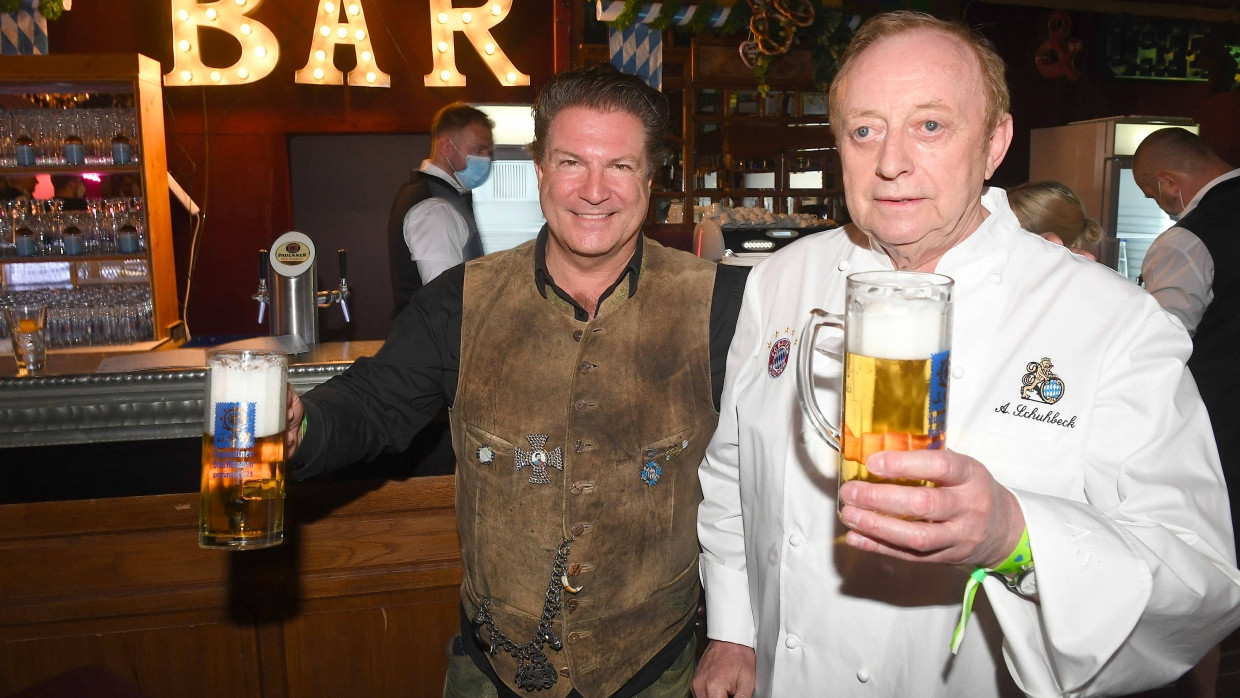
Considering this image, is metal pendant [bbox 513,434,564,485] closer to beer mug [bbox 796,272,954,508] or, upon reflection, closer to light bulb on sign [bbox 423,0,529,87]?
beer mug [bbox 796,272,954,508]

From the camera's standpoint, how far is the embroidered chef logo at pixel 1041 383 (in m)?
1.16

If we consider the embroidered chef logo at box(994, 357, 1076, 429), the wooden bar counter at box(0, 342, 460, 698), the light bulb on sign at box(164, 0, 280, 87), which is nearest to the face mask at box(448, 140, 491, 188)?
the light bulb on sign at box(164, 0, 280, 87)

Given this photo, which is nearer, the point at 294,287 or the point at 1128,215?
the point at 294,287

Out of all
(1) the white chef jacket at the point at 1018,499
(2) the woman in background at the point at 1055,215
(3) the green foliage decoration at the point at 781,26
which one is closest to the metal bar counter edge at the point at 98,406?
(1) the white chef jacket at the point at 1018,499

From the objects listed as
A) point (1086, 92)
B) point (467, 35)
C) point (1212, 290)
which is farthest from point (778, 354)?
point (1086, 92)

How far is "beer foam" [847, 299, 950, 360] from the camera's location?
842 millimetres

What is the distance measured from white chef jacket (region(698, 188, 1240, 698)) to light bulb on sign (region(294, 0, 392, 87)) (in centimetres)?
493

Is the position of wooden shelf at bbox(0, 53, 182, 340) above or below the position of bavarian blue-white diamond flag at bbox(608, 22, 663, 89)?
below

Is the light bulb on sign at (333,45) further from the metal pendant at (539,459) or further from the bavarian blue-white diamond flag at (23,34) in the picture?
the metal pendant at (539,459)

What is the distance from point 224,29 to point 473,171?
227 centimetres

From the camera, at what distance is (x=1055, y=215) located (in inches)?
108

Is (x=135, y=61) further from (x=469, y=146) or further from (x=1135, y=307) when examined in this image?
(x=1135, y=307)

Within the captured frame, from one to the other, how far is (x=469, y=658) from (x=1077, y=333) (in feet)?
4.01

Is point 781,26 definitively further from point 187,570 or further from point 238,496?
point 238,496
